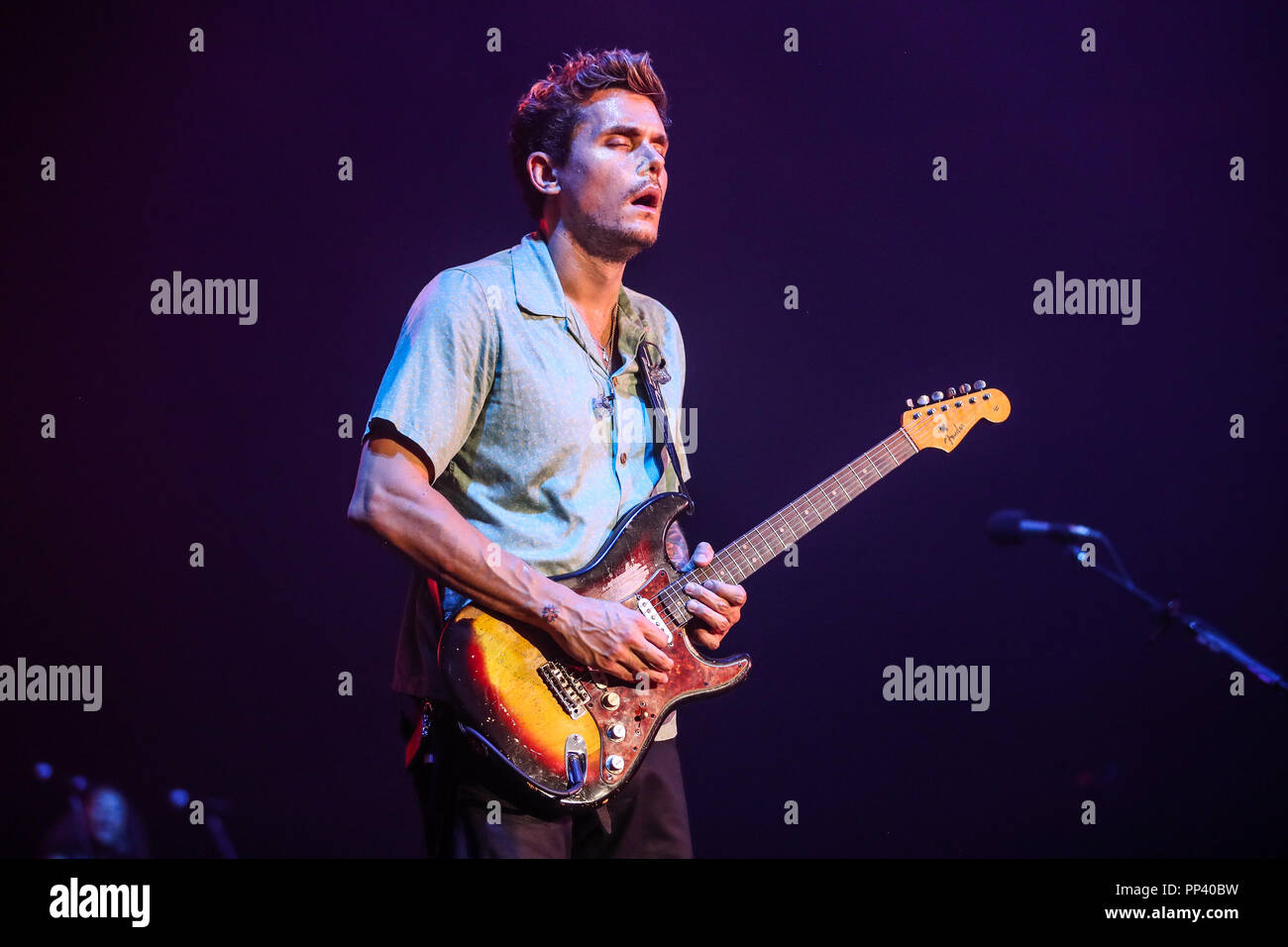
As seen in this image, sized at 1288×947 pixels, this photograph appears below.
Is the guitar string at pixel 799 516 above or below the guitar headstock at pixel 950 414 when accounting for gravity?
below

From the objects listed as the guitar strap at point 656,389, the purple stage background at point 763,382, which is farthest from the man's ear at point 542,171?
the purple stage background at point 763,382

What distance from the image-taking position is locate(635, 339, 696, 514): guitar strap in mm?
2928

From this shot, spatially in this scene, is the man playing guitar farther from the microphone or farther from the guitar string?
the microphone

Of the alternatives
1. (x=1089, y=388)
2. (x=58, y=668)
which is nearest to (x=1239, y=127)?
(x=1089, y=388)

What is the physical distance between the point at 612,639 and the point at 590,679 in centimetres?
11

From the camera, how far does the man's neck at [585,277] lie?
290 centimetres

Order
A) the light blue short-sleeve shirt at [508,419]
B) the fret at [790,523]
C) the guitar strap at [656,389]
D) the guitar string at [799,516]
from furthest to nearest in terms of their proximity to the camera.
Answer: the guitar strap at [656,389] < the fret at [790,523] < the guitar string at [799,516] < the light blue short-sleeve shirt at [508,419]

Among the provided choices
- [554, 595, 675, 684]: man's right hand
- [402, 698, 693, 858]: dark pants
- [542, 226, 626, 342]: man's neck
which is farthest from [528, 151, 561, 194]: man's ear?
[402, 698, 693, 858]: dark pants

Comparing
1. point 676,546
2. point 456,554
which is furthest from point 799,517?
point 456,554

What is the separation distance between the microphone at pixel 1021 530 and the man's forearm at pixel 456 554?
48.7 inches

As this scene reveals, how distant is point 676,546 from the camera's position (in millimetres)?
2758

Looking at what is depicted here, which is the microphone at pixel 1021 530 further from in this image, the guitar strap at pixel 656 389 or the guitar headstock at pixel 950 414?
the guitar strap at pixel 656 389

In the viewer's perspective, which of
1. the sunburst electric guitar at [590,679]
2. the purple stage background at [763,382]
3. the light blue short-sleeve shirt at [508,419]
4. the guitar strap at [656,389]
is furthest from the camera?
the purple stage background at [763,382]

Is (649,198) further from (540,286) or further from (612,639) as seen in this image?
(612,639)
